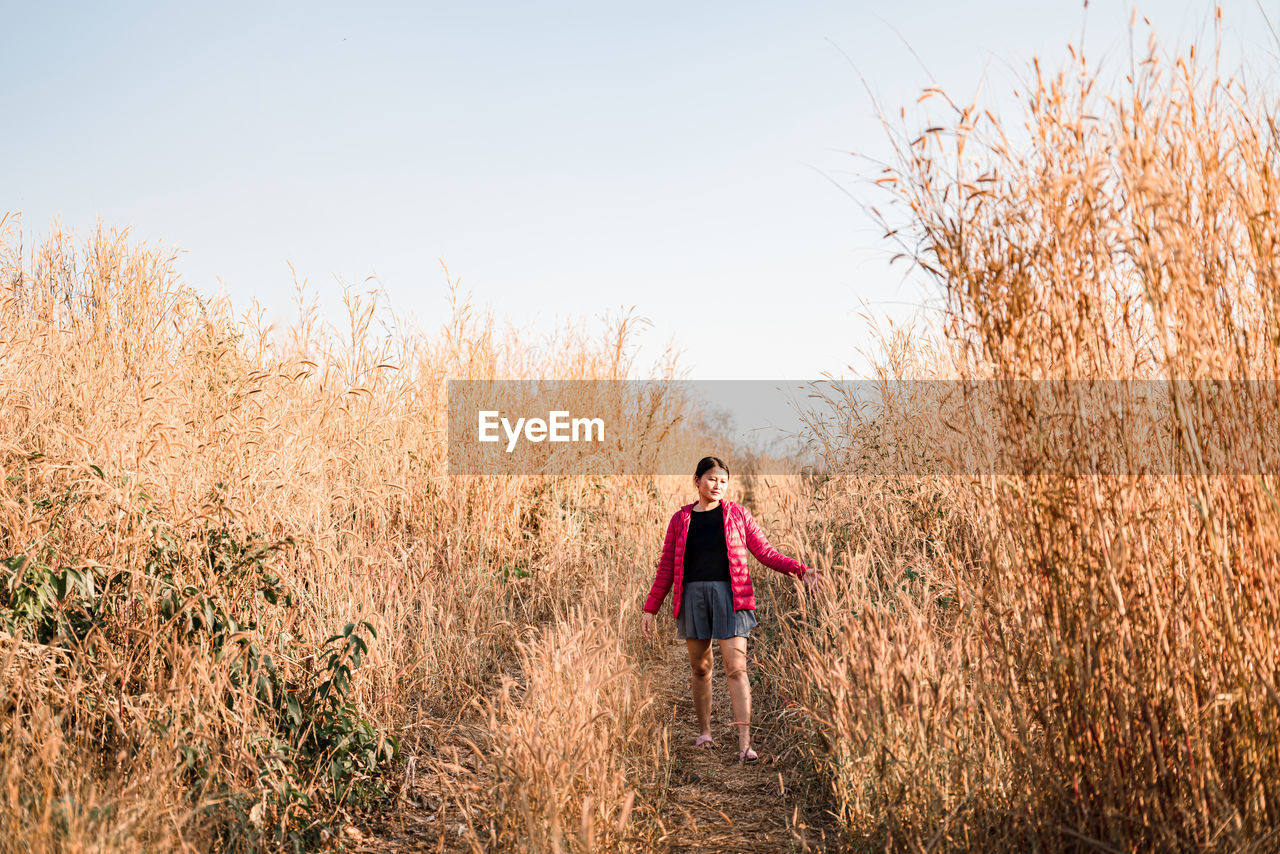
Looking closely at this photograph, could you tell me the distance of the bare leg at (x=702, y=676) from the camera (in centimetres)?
397

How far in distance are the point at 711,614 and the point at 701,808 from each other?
97 centimetres

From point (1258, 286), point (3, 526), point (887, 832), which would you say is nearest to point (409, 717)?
point (3, 526)

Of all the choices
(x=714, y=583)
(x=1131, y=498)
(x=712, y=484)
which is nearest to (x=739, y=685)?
(x=714, y=583)

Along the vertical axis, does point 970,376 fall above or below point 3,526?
above

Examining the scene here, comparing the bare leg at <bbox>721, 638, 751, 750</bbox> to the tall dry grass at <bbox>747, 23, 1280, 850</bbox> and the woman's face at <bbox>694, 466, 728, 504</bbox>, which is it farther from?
the tall dry grass at <bbox>747, 23, 1280, 850</bbox>

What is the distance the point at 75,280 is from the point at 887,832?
24.6 ft

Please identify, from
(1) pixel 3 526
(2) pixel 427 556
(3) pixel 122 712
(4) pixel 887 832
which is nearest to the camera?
(4) pixel 887 832

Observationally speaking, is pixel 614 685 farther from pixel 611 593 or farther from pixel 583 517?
pixel 583 517

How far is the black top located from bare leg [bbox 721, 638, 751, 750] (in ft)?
1.17

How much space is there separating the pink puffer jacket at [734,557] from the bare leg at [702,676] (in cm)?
21

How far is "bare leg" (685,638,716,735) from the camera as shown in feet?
13.0

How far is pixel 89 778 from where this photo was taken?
2.35 metres

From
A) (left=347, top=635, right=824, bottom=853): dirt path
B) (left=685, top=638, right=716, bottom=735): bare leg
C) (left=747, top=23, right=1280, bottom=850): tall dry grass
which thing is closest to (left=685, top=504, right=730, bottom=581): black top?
(left=685, top=638, right=716, bottom=735): bare leg

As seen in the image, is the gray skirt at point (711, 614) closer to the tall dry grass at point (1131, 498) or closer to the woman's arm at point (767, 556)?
the woman's arm at point (767, 556)
